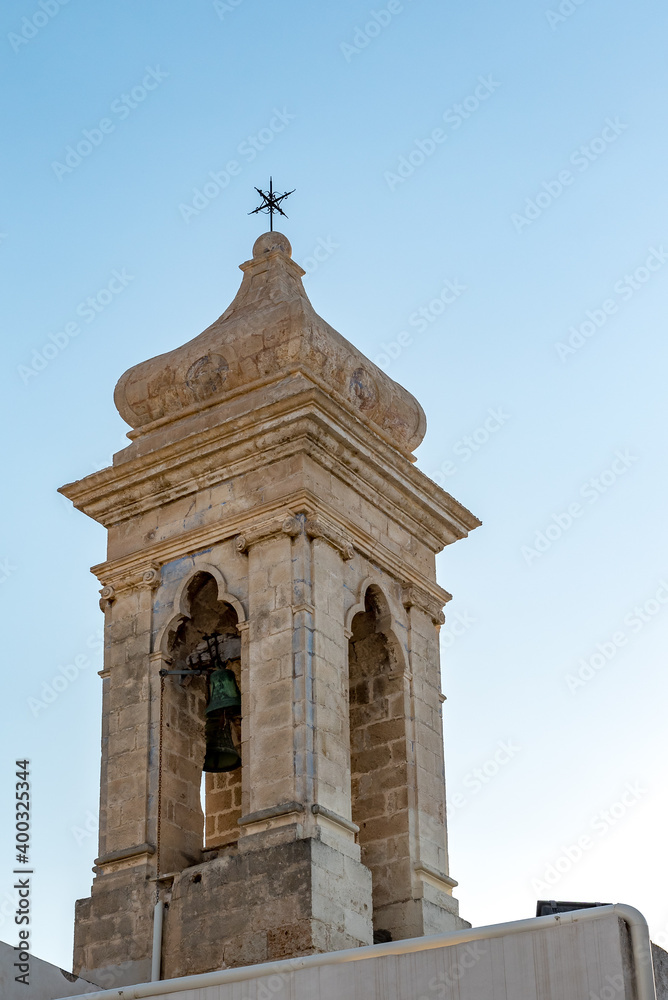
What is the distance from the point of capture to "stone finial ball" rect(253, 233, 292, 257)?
1869cm

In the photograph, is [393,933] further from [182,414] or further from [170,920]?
[182,414]

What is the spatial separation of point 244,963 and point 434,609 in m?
4.34

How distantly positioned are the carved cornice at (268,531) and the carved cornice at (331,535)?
10 centimetres

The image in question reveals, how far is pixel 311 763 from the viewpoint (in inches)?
595

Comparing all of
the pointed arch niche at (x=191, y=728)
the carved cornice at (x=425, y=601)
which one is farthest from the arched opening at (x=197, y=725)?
the carved cornice at (x=425, y=601)

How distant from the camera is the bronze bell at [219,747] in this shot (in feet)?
53.2

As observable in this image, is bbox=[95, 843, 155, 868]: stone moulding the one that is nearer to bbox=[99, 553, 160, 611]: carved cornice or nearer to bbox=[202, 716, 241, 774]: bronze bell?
bbox=[202, 716, 241, 774]: bronze bell

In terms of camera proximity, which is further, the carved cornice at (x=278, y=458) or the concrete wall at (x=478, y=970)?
the carved cornice at (x=278, y=458)

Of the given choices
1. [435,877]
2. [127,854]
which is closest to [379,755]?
[435,877]

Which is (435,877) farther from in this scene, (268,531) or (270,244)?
(270,244)

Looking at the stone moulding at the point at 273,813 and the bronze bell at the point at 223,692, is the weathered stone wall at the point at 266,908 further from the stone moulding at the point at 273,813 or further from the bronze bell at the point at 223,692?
the bronze bell at the point at 223,692

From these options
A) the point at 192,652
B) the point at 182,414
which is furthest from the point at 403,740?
the point at 182,414

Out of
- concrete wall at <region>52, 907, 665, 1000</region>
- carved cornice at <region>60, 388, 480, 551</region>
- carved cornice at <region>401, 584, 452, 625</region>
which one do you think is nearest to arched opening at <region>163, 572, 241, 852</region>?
carved cornice at <region>60, 388, 480, 551</region>

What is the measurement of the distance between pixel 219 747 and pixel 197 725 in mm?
536
